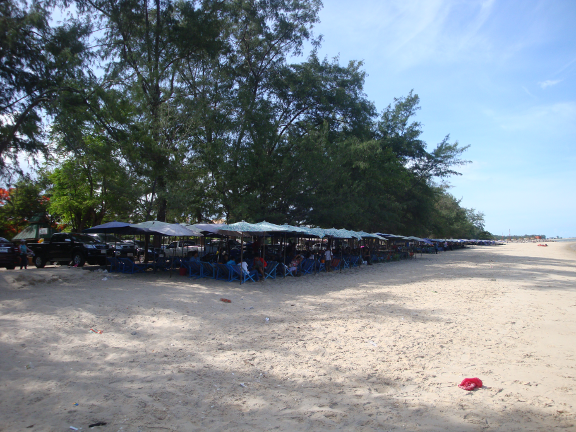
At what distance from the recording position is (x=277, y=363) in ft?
18.1

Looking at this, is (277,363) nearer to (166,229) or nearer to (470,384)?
(470,384)

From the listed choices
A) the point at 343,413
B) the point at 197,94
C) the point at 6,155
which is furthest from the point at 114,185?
the point at 343,413

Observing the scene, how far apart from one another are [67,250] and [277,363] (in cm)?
1442

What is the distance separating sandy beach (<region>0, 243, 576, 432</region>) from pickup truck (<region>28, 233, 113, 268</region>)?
5546 millimetres

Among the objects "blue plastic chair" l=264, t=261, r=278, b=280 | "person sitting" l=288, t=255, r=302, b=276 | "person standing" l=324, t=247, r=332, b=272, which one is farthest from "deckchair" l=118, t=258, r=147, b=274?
"person standing" l=324, t=247, r=332, b=272

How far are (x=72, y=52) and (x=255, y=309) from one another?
1108 cm

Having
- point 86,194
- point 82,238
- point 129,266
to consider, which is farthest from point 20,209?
point 129,266

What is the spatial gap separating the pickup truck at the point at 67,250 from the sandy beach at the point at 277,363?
5.55 m

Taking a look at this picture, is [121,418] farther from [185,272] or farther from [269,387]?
[185,272]

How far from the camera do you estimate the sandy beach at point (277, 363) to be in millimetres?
3861

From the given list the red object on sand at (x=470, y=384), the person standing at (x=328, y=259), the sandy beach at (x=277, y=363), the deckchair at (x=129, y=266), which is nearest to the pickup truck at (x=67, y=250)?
the deckchair at (x=129, y=266)

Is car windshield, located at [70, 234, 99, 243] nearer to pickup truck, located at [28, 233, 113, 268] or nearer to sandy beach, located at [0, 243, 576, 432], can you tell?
pickup truck, located at [28, 233, 113, 268]

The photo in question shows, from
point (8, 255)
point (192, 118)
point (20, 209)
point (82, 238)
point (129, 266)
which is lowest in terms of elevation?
point (129, 266)

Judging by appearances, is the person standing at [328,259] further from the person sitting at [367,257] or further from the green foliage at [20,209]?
the green foliage at [20,209]
